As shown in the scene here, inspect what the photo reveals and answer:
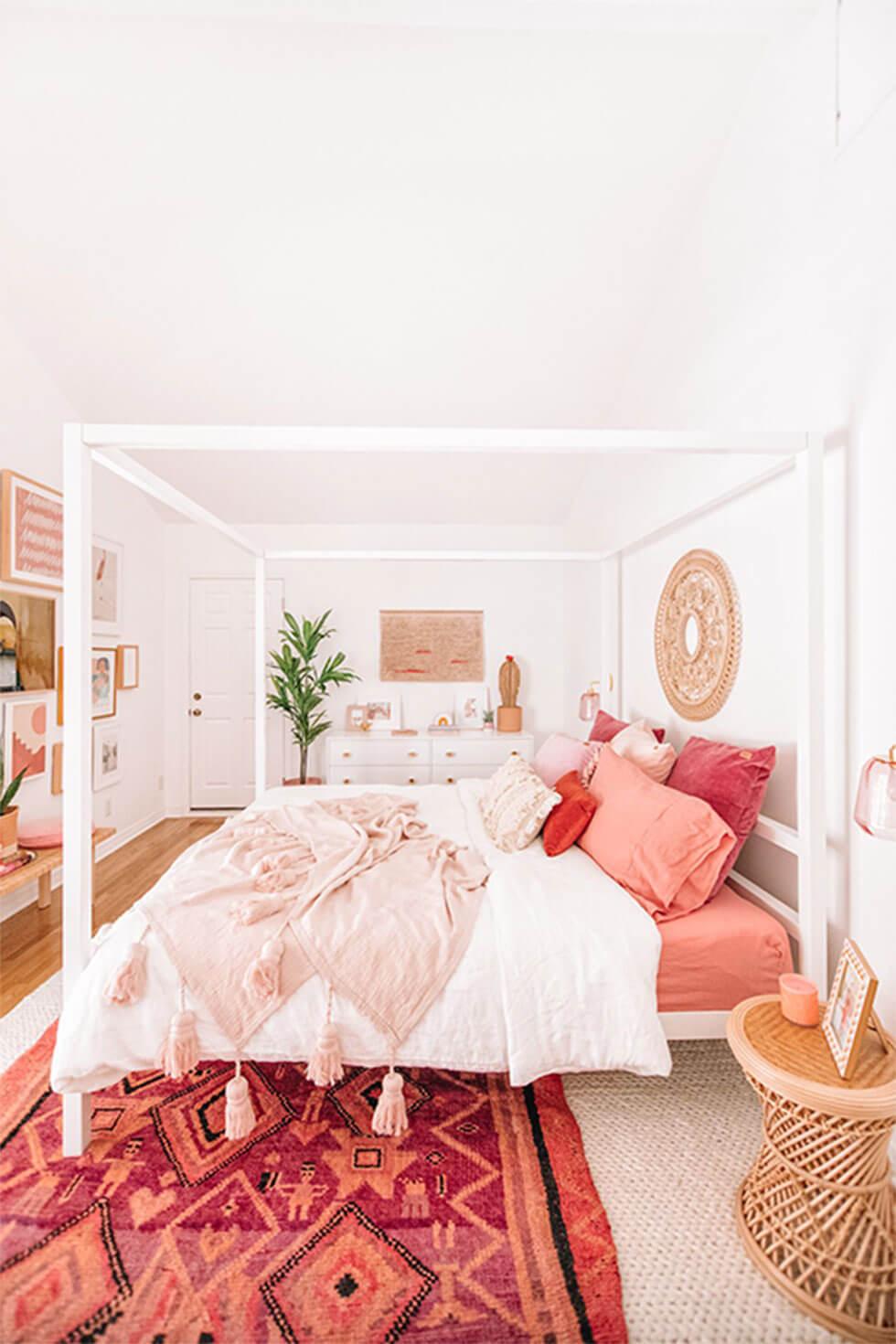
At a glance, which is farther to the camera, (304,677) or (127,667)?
(304,677)

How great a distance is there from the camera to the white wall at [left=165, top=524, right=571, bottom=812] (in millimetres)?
5051

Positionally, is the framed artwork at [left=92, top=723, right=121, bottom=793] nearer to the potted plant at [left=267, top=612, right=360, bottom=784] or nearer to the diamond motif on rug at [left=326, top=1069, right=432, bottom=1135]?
the potted plant at [left=267, top=612, right=360, bottom=784]

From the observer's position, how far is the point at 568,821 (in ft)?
7.29

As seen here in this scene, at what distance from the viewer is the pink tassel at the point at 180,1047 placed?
1.52 metres

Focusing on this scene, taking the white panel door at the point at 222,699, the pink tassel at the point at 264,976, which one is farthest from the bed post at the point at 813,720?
the white panel door at the point at 222,699

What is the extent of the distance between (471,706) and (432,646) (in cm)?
55

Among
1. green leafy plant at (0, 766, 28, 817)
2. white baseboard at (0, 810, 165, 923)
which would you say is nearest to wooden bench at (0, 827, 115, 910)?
white baseboard at (0, 810, 165, 923)

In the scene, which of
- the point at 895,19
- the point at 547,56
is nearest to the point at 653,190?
the point at 547,56

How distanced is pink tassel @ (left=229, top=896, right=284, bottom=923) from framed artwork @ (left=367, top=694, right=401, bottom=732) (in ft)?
10.5

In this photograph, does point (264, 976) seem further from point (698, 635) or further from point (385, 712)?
point (385, 712)

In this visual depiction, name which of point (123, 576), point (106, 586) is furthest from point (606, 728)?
point (123, 576)

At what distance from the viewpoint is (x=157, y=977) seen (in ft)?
5.23

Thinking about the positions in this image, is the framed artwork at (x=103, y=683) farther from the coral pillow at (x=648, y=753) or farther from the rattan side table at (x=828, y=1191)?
the rattan side table at (x=828, y=1191)

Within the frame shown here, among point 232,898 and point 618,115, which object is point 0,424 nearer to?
point 232,898
